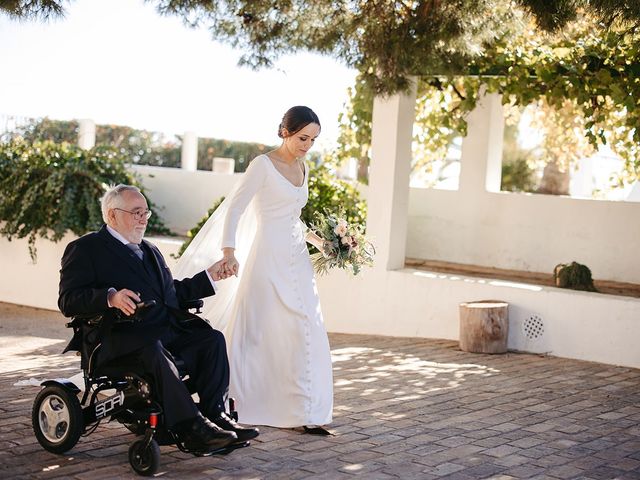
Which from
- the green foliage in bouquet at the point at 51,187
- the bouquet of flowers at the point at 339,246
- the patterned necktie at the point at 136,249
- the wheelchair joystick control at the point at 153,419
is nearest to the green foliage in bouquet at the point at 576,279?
the bouquet of flowers at the point at 339,246

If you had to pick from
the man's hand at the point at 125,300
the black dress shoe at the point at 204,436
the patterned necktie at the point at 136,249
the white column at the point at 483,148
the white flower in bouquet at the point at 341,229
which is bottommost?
the black dress shoe at the point at 204,436

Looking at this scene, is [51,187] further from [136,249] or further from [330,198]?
[136,249]

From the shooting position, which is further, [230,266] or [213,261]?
[213,261]

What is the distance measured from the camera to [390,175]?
10555 mm

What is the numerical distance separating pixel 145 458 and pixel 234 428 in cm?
51

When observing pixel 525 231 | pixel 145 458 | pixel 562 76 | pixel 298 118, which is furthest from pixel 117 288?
pixel 525 231

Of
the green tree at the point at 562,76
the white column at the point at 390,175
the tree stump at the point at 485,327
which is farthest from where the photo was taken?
the white column at the point at 390,175

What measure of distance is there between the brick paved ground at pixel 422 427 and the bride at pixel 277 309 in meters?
0.22

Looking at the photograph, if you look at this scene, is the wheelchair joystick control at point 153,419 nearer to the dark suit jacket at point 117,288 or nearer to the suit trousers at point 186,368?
the suit trousers at point 186,368

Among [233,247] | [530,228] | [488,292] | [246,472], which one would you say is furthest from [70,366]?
[530,228]

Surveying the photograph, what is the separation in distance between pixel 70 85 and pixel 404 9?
13.0 metres

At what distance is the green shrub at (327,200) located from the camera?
11.2 metres

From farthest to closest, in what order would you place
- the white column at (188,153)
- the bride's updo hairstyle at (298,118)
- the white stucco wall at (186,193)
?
the white column at (188,153) < the white stucco wall at (186,193) < the bride's updo hairstyle at (298,118)

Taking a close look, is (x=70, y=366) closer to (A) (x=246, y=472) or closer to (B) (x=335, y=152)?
(A) (x=246, y=472)
